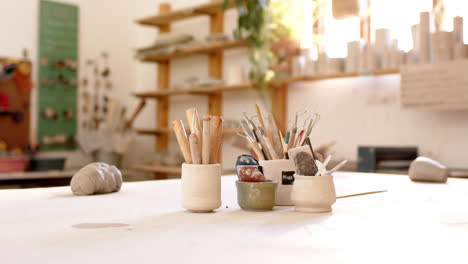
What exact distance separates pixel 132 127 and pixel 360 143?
8.41ft

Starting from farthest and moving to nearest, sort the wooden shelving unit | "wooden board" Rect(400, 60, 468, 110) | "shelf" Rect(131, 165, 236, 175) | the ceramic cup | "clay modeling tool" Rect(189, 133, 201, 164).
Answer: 1. "shelf" Rect(131, 165, 236, 175)
2. the wooden shelving unit
3. "wooden board" Rect(400, 60, 468, 110)
4. the ceramic cup
5. "clay modeling tool" Rect(189, 133, 201, 164)

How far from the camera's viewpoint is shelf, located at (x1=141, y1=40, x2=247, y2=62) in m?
4.46

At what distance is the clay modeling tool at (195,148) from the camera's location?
1089mm

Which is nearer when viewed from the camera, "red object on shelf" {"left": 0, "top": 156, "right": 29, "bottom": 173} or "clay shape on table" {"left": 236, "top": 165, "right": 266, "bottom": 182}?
"clay shape on table" {"left": 236, "top": 165, "right": 266, "bottom": 182}

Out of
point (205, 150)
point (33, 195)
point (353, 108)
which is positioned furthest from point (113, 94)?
point (205, 150)

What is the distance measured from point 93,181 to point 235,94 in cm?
344

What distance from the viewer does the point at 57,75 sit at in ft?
17.1

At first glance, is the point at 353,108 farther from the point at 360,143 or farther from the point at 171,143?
the point at 171,143

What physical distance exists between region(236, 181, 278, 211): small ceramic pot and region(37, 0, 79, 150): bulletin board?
4325 millimetres

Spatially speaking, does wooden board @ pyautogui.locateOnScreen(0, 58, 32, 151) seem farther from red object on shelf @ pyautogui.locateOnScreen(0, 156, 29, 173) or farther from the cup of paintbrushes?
the cup of paintbrushes

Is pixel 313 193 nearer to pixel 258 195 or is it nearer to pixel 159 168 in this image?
pixel 258 195

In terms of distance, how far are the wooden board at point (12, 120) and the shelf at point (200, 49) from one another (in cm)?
120

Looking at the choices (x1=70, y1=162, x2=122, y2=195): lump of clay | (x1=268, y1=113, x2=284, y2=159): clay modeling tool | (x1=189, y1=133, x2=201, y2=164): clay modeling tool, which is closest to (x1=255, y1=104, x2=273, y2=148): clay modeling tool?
(x1=268, y1=113, x2=284, y2=159): clay modeling tool

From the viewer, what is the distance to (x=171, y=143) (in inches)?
213
